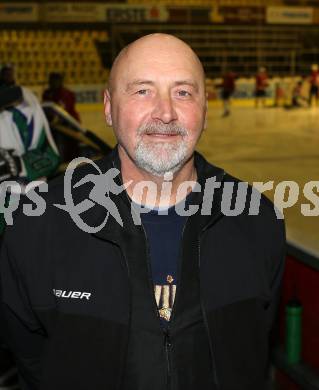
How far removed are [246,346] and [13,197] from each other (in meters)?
2.07

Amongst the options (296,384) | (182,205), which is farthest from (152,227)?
(296,384)

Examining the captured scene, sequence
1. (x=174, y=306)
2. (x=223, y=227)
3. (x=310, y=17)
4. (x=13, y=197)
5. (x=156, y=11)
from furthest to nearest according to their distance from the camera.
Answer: (x=310, y=17) < (x=156, y=11) < (x=13, y=197) < (x=223, y=227) < (x=174, y=306)

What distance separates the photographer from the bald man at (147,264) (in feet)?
5.44

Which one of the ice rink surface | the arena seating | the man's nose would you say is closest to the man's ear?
the man's nose

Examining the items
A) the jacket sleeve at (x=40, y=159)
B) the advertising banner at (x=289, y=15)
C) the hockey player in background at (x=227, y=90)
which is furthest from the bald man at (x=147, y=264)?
the advertising banner at (x=289, y=15)

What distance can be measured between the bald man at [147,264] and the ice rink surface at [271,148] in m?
1.58

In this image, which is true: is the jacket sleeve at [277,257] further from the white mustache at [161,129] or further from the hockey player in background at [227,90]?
the hockey player in background at [227,90]

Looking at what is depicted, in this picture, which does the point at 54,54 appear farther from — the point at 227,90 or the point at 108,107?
the point at 108,107

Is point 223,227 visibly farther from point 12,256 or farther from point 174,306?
point 12,256

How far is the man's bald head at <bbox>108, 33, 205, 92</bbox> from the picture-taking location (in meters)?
1.70

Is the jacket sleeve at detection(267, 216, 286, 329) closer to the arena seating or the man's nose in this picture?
the man's nose

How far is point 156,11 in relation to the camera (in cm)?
2545

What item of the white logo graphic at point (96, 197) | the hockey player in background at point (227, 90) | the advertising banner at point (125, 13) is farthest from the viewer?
the advertising banner at point (125, 13)

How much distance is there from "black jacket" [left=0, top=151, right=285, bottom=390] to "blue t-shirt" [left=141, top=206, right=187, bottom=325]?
0.12ft
